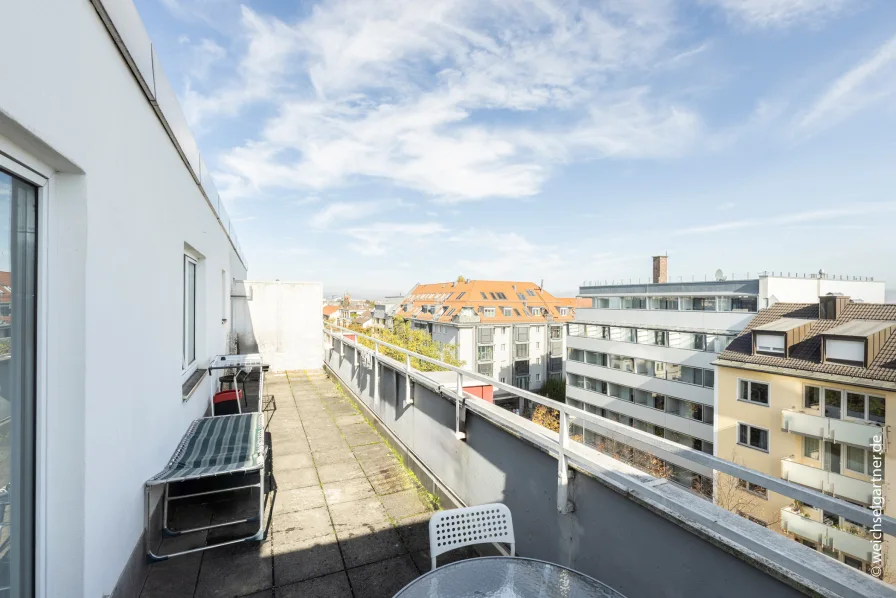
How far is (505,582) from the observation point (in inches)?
58.5

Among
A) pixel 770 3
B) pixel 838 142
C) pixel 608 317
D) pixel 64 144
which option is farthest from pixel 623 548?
pixel 608 317

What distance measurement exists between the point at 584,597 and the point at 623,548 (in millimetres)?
393

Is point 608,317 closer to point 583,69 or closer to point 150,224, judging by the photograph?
point 583,69

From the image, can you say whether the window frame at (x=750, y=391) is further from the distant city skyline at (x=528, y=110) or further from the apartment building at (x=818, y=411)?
the distant city skyline at (x=528, y=110)

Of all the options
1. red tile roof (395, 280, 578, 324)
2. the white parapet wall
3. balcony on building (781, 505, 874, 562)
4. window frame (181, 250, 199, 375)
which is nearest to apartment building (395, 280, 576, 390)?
red tile roof (395, 280, 578, 324)

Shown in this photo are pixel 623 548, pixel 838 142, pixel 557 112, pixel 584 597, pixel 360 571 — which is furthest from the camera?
pixel 838 142

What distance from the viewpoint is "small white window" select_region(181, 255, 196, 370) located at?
13.6ft

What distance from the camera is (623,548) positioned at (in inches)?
66.1

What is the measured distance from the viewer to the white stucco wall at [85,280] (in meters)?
1.29

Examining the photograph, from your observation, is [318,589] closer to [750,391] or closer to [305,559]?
[305,559]

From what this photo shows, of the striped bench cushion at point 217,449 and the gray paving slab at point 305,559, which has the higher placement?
the striped bench cushion at point 217,449

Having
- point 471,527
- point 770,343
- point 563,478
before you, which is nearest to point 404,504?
point 471,527

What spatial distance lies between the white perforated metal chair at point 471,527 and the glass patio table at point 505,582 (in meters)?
0.29

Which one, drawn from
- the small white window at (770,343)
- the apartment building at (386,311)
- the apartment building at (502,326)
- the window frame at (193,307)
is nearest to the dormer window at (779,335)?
the small white window at (770,343)
